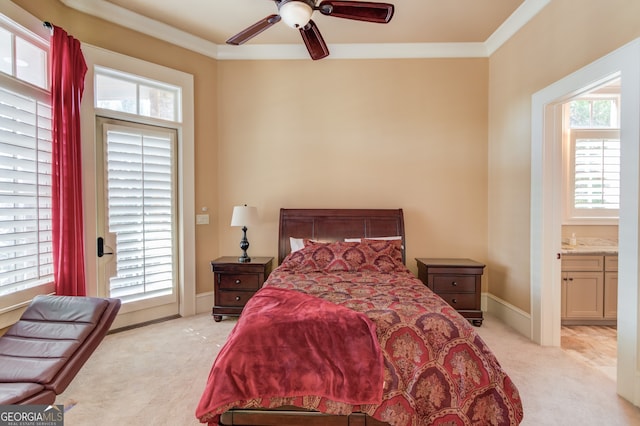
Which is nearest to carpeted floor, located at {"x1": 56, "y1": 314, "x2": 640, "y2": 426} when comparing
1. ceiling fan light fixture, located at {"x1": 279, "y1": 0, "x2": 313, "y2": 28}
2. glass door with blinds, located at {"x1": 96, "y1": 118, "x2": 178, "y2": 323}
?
glass door with blinds, located at {"x1": 96, "y1": 118, "x2": 178, "y2": 323}

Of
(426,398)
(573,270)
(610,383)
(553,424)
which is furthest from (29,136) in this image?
(573,270)

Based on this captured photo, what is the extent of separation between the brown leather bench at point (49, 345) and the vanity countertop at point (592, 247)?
4.63 m

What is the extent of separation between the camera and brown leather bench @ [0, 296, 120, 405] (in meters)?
1.68

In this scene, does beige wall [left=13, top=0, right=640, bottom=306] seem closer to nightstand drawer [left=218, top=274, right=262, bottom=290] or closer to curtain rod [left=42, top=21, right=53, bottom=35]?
nightstand drawer [left=218, top=274, right=262, bottom=290]

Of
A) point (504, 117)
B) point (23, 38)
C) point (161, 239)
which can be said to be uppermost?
point (23, 38)

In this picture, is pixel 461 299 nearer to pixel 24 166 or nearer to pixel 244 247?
pixel 244 247

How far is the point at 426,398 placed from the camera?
1857 mm

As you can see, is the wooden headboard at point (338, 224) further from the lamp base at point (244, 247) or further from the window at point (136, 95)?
the window at point (136, 95)

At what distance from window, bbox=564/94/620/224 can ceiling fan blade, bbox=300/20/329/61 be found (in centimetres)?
353

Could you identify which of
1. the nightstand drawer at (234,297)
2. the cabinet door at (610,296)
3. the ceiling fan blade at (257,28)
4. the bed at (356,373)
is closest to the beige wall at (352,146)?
the nightstand drawer at (234,297)

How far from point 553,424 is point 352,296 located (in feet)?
5.06

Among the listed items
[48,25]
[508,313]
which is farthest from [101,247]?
[508,313]

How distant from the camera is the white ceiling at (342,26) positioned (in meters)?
3.38

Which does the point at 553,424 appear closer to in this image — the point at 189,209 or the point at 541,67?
the point at 541,67
